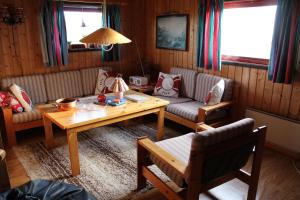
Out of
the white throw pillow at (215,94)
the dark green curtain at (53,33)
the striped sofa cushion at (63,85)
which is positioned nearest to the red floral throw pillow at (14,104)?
the striped sofa cushion at (63,85)

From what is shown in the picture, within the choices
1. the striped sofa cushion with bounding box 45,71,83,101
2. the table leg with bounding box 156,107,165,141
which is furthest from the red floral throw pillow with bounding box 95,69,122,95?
the table leg with bounding box 156,107,165,141

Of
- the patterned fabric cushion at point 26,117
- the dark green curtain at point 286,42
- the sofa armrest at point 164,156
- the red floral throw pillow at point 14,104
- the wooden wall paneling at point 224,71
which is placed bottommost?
the patterned fabric cushion at point 26,117

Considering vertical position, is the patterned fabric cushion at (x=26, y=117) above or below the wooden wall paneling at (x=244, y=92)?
below

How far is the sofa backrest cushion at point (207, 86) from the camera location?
11.8 feet

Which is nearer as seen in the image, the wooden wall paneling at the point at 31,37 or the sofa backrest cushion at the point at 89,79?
the wooden wall paneling at the point at 31,37

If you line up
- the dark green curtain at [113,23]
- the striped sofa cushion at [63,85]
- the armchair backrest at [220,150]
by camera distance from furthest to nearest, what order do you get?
the dark green curtain at [113,23] < the striped sofa cushion at [63,85] < the armchair backrest at [220,150]

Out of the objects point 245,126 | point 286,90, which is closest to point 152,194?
point 245,126

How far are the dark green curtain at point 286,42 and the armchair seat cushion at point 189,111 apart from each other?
0.87m

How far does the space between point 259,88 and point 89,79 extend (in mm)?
2717

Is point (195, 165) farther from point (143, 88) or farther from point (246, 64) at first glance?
point (143, 88)

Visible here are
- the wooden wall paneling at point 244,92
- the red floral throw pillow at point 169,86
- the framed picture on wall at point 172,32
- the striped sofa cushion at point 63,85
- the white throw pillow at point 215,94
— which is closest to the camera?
the white throw pillow at point 215,94

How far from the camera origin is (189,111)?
137 inches

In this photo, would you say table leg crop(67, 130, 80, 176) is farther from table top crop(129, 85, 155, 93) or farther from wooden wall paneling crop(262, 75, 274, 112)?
wooden wall paneling crop(262, 75, 274, 112)

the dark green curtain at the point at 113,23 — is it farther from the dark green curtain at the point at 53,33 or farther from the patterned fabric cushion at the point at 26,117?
the patterned fabric cushion at the point at 26,117
